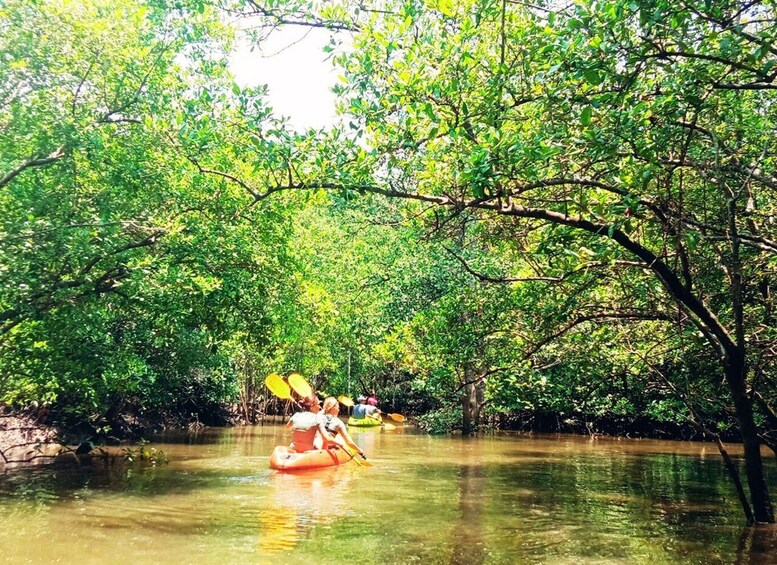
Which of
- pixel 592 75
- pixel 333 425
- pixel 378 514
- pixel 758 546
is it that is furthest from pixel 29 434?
pixel 592 75

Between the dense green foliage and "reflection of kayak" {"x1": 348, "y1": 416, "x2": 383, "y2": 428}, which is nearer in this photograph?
the dense green foliage

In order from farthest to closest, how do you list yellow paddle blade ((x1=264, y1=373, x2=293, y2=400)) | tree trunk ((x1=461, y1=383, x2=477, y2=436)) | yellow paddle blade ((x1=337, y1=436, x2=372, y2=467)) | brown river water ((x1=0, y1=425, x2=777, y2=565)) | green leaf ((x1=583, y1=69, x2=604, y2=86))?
tree trunk ((x1=461, y1=383, x2=477, y2=436)) < yellow paddle blade ((x1=264, y1=373, x2=293, y2=400)) < yellow paddle blade ((x1=337, y1=436, x2=372, y2=467)) < brown river water ((x1=0, y1=425, x2=777, y2=565)) < green leaf ((x1=583, y1=69, x2=604, y2=86))

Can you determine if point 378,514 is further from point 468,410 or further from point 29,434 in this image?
point 468,410

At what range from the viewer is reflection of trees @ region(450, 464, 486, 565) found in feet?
17.9

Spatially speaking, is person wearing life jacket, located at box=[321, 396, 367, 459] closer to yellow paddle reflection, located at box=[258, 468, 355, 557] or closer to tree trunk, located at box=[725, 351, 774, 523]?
yellow paddle reflection, located at box=[258, 468, 355, 557]

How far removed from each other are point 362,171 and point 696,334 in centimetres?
404

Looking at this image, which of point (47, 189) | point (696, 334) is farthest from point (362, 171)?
point (47, 189)

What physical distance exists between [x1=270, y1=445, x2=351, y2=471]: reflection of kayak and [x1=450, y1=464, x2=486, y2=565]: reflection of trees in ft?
7.42

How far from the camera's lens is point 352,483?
9.67m

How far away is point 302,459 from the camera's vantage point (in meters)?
10.6

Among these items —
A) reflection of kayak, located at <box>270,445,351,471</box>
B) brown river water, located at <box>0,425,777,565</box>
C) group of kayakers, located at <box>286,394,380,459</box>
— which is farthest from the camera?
group of kayakers, located at <box>286,394,380,459</box>

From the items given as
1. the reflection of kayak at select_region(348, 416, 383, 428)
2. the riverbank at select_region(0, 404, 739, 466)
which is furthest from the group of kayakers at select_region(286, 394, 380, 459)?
the reflection of kayak at select_region(348, 416, 383, 428)

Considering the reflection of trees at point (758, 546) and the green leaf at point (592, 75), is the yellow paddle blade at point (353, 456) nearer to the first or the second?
the reflection of trees at point (758, 546)

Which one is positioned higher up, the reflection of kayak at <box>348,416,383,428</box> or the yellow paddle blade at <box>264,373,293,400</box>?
the yellow paddle blade at <box>264,373,293,400</box>
